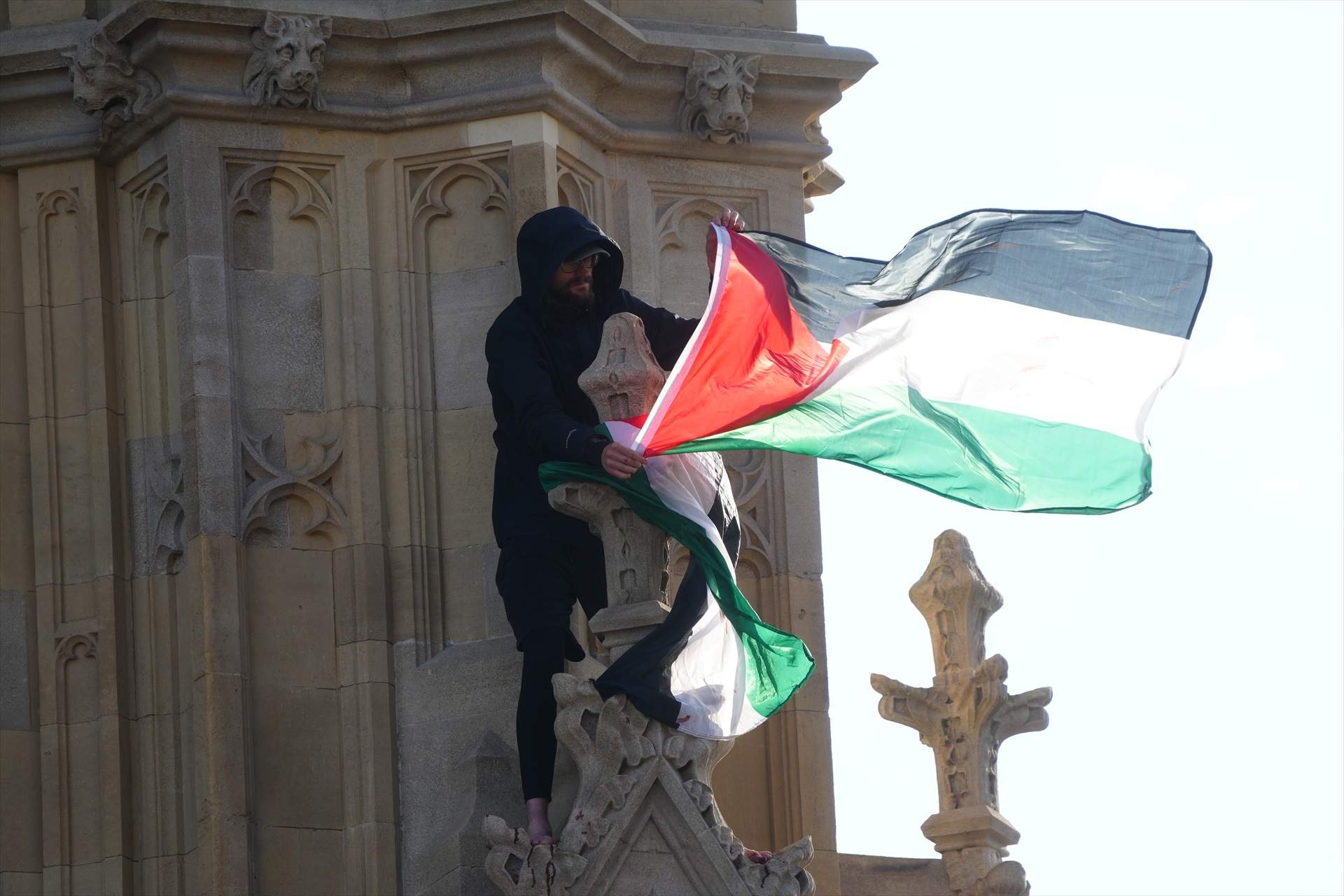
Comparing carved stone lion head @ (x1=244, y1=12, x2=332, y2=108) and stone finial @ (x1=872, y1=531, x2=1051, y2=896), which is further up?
carved stone lion head @ (x1=244, y1=12, x2=332, y2=108)

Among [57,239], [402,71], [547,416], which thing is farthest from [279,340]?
[547,416]

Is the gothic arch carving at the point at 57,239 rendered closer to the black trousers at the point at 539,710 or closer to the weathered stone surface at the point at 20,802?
the weathered stone surface at the point at 20,802

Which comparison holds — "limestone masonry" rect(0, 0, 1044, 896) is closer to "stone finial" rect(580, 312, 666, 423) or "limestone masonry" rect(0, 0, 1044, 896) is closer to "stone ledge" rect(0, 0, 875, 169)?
"stone ledge" rect(0, 0, 875, 169)

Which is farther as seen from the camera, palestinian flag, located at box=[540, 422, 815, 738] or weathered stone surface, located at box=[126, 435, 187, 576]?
weathered stone surface, located at box=[126, 435, 187, 576]

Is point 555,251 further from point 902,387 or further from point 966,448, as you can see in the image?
point 966,448

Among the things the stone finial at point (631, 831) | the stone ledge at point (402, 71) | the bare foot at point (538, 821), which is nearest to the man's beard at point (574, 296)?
the stone ledge at point (402, 71)

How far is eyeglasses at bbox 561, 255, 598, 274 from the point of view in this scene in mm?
15180

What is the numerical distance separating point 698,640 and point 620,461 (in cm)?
85

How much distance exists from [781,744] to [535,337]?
2.28m

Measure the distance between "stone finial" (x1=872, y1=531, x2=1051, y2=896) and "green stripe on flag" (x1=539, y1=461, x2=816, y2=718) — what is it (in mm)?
2382

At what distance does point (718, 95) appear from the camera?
1653cm

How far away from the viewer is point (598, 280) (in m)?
15.4

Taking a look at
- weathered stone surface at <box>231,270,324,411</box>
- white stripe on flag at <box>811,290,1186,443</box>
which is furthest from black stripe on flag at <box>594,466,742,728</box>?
weathered stone surface at <box>231,270,324,411</box>

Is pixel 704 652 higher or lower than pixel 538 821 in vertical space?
higher
